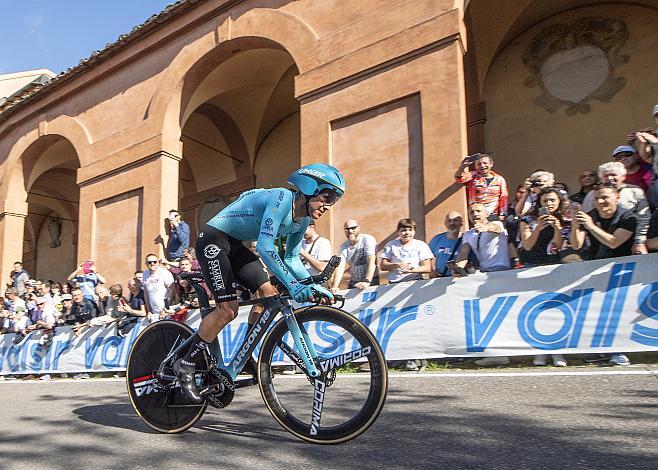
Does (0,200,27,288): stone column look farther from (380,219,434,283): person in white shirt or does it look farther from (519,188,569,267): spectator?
(519,188,569,267): spectator

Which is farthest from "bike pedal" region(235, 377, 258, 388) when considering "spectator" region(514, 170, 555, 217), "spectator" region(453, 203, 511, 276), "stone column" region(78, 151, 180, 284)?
"stone column" region(78, 151, 180, 284)

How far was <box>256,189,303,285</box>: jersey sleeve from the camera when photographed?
3.32 m

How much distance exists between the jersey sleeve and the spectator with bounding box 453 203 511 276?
356 centimetres

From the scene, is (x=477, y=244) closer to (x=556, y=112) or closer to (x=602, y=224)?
(x=602, y=224)

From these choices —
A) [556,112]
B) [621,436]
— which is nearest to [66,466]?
[621,436]

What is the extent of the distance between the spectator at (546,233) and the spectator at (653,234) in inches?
34.4

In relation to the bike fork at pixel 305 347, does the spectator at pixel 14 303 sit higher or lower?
higher

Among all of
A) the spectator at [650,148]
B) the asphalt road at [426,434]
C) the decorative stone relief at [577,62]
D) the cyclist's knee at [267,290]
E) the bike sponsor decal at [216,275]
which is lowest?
the asphalt road at [426,434]

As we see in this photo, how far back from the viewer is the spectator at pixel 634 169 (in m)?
6.36

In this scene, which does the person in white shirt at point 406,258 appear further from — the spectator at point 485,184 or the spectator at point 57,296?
the spectator at point 57,296

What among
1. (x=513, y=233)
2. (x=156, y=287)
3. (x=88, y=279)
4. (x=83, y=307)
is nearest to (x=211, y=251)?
(x=513, y=233)

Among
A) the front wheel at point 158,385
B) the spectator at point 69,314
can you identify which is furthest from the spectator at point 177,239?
the front wheel at point 158,385

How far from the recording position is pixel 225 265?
3688 millimetres

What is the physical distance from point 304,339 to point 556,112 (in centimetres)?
1127
